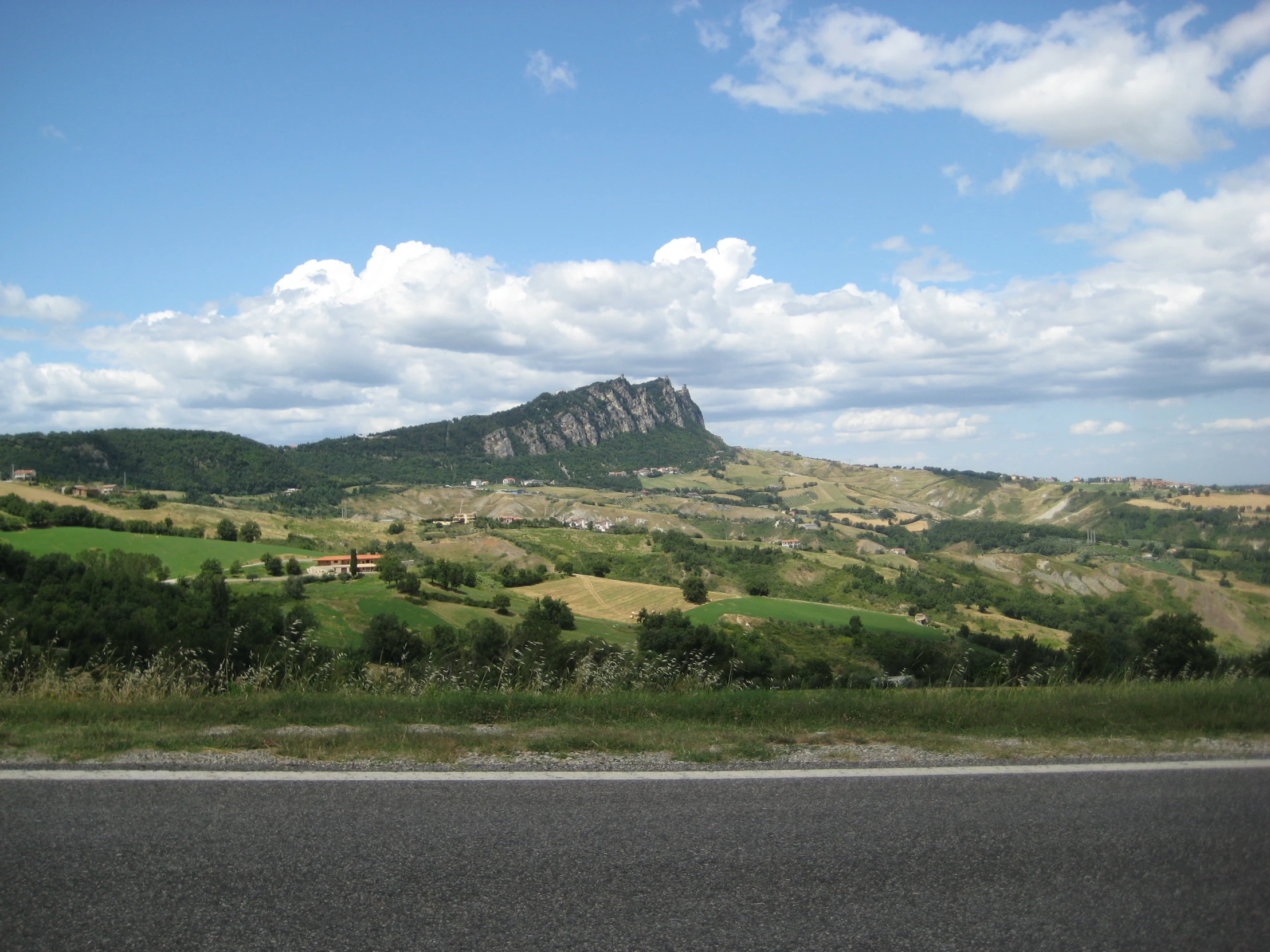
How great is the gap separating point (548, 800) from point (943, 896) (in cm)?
240

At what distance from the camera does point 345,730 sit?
6504 mm

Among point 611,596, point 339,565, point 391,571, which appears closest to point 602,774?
point 391,571

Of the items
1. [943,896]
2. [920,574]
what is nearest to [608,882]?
[943,896]

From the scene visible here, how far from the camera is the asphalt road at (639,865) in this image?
3.49m

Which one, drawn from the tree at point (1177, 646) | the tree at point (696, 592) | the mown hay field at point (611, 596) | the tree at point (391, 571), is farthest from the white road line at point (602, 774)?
the tree at point (696, 592)

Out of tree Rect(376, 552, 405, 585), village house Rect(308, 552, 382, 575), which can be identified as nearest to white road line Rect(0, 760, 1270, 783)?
tree Rect(376, 552, 405, 585)

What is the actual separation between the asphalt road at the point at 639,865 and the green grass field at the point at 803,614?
2137 inches

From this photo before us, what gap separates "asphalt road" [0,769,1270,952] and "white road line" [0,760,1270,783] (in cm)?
13

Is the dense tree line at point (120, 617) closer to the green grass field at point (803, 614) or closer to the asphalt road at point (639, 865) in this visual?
the asphalt road at point (639, 865)

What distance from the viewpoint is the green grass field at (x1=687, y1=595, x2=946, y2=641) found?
61875mm

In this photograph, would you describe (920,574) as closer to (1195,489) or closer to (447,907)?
(1195,489)

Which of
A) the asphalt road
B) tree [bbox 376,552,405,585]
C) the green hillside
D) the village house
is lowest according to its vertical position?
the village house

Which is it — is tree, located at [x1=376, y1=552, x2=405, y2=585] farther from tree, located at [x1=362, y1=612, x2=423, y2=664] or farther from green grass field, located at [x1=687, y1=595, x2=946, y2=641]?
tree, located at [x1=362, y1=612, x2=423, y2=664]

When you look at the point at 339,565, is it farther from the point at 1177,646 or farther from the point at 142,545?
the point at 1177,646
